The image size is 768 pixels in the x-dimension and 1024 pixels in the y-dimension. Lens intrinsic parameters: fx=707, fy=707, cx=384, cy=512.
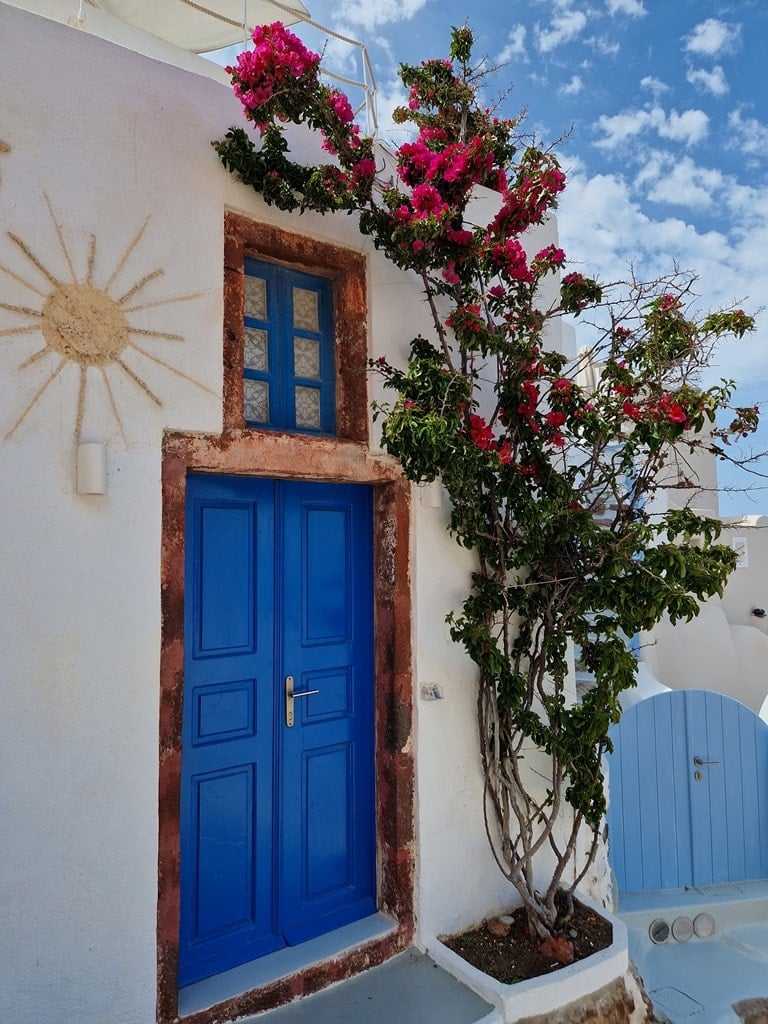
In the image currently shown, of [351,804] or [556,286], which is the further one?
[556,286]

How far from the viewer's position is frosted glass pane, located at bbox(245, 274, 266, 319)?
132 inches

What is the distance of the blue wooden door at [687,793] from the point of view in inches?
184

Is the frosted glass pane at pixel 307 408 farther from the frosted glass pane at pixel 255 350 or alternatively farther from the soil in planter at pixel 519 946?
the soil in planter at pixel 519 946

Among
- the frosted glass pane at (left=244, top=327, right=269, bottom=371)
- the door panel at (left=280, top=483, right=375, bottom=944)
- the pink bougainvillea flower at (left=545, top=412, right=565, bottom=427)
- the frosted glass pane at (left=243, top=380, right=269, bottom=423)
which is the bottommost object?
the door panel at (left=280, top=483, right=375, bottom=944)

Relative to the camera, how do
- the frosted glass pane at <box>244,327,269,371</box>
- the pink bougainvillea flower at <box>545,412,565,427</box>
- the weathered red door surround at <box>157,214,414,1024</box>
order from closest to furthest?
the weathered red door surround at <box>157,214,414,1024</box> → the frosted glass pane at <box>244,327,269,371</box> → the pink bougainvillea flower at <box>545,412,565,427</box>

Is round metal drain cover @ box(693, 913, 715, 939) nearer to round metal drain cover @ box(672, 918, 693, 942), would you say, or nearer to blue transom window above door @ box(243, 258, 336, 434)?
round metal drain cover @ box(672, 918, 693, 942)

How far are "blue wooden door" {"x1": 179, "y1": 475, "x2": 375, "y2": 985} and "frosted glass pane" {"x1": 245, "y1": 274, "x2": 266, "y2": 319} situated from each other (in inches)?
31.8

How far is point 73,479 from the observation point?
2613mm

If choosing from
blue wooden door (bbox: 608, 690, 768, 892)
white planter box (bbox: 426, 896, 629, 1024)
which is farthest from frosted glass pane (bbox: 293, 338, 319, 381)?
blue wooden door (bbox: 608, 690, 768, 892)

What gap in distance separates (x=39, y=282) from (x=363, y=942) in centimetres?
313

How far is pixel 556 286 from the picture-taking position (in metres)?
4.36

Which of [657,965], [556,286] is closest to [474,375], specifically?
[556,286]

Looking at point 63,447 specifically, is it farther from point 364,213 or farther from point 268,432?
point 364,213

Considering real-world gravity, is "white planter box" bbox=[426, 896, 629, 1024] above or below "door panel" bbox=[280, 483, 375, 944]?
below
